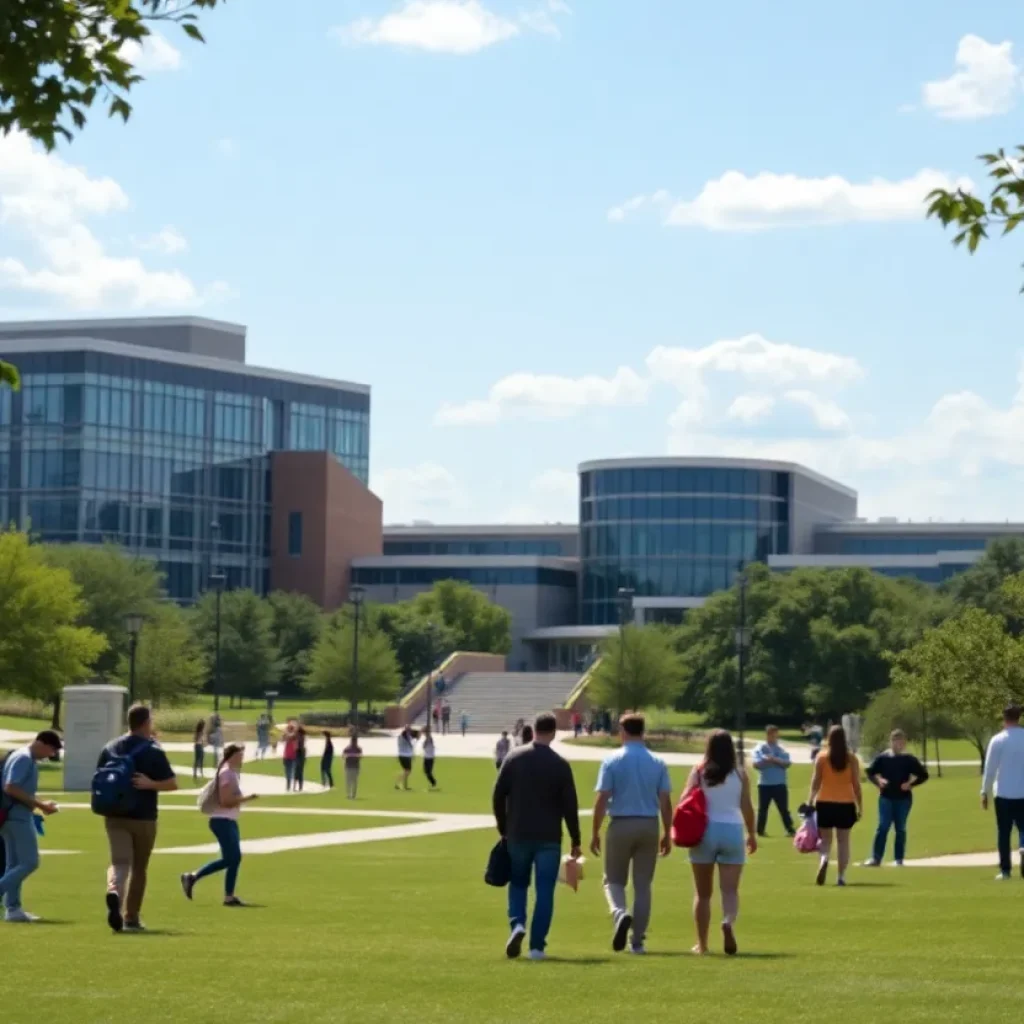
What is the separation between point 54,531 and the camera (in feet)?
408

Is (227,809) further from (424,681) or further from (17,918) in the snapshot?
(424,681)

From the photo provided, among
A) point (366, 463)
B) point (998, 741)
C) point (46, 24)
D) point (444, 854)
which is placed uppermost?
point (366, 463)

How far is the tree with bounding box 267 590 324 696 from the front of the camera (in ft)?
393

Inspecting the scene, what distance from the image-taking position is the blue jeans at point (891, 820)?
25031 millimetres

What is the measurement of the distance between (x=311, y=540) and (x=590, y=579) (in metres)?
20.4

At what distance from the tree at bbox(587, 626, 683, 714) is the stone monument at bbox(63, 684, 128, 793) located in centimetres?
4659

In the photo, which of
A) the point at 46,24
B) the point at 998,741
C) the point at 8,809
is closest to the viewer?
the point at 46,24

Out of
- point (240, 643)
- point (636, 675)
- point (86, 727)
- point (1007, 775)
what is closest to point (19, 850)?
point (1007, 775)

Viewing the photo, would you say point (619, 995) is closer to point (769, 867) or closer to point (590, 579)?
point (769, 867)

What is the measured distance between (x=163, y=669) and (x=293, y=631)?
36278mm

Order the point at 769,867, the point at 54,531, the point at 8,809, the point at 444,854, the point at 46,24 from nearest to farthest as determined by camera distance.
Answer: the point at 46,24
the point at 8,809
the point at 769,867
the point at 444,854
the point at 54,531

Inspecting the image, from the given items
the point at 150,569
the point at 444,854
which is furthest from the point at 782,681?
the point at 444,854

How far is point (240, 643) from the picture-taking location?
4286 inches

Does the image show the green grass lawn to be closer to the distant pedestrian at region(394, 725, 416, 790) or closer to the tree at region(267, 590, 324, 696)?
the distant pedestrian at region(394, 725, 416, 790)
